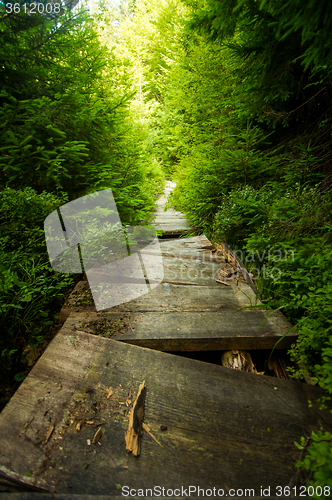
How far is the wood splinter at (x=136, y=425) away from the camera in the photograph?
1.17 metres

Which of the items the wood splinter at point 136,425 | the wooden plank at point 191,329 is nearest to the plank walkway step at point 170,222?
Result: the wooden plank at point 191,329

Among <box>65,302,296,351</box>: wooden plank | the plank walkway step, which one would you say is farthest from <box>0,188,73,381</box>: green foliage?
the plank walkway step

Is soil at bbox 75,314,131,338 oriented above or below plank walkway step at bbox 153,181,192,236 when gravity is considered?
above

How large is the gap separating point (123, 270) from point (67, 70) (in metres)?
3.12

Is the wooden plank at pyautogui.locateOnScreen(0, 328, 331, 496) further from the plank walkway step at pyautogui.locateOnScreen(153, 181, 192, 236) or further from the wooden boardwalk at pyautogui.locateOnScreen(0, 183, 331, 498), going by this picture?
the plank walkway step at pyautogui.locateOnScreen(153, 181, 192, 236)

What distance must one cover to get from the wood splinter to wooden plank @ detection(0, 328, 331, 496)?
0.03 meters

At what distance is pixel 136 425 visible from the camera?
1.25 metres

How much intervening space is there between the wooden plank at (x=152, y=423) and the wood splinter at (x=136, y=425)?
0.03 m

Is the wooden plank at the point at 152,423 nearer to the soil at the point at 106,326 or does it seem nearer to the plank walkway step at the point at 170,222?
the soil at the point at 106,326

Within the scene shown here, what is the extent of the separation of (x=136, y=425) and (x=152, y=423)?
0.10 meters

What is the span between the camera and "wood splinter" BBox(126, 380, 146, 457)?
3.82 feet

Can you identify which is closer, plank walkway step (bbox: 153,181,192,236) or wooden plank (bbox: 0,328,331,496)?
wooden plank (bbox: 0,328,331,496)

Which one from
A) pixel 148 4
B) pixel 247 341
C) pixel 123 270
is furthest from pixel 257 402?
pixel 148 4

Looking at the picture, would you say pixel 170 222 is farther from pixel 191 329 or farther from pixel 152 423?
pixel 152 423
